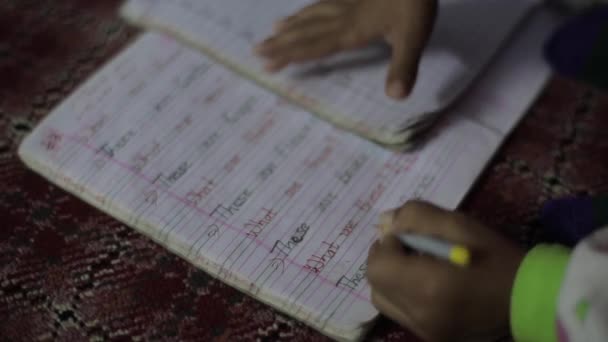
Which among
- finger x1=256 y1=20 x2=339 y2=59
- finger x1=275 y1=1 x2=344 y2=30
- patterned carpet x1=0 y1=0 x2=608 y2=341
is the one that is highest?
finger x1=275 y1=1 x2=344 y2=30

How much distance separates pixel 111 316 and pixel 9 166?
17 cm

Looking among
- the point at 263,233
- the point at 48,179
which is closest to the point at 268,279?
the point at 263,233

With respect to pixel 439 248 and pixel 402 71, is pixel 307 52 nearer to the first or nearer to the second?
pixel 402 71

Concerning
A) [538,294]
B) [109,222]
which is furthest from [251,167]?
[538,294]

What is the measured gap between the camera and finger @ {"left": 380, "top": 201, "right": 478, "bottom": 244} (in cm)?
40

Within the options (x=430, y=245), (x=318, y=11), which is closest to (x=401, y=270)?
(x=430, y=245)

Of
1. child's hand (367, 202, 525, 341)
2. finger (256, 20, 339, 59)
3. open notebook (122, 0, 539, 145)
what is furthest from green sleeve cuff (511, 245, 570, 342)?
finger (256, 20, 339, 59)

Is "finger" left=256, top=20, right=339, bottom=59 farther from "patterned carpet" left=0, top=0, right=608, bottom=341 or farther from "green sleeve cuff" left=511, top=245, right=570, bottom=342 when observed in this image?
"green sleeve cuff" left=511, top=245, right=570, bottom=342

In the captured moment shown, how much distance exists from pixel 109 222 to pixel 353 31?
0.26m

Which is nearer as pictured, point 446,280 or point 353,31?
point 446,280

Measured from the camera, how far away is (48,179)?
506 millimetres

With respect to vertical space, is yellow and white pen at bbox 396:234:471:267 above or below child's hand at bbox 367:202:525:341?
above

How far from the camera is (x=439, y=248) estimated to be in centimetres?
38

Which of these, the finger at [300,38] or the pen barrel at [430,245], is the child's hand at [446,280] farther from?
the finger at [300,38]
